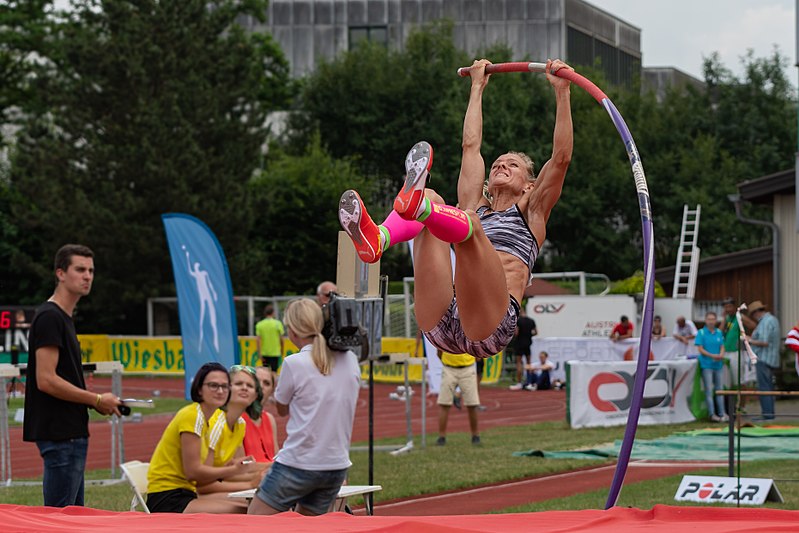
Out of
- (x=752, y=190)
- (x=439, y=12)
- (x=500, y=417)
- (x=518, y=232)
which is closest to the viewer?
(x=518, y=232)

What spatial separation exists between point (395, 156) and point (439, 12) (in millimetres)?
9988

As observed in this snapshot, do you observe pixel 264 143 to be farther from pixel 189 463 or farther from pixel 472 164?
pixel 472 164

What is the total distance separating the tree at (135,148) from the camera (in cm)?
3584

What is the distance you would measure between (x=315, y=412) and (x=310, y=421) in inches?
3.0

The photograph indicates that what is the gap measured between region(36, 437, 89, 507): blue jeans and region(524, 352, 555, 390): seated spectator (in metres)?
19.0

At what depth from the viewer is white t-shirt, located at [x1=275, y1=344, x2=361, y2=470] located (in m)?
7.55

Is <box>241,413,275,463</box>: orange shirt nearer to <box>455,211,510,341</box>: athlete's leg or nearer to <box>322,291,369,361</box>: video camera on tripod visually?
<box>322,291,369,361</box>: video camera on tripod

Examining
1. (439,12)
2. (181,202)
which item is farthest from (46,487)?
(439,12)

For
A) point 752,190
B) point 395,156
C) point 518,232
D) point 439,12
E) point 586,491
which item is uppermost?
point 439,12

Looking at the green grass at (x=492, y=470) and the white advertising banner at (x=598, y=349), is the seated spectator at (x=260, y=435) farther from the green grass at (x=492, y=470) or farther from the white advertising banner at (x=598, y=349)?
the white advertising banner at (x=598, y=349)

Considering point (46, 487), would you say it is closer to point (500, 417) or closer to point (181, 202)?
point (500, 417)

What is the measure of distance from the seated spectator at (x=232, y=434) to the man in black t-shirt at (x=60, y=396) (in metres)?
0.86

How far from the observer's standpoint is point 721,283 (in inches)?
1182

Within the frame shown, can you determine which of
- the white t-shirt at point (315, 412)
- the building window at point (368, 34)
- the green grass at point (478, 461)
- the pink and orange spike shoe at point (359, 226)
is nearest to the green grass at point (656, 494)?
the green grass at point (478, 461)
